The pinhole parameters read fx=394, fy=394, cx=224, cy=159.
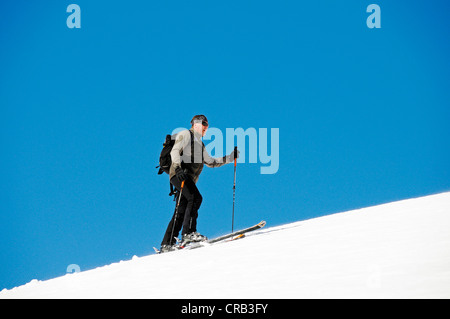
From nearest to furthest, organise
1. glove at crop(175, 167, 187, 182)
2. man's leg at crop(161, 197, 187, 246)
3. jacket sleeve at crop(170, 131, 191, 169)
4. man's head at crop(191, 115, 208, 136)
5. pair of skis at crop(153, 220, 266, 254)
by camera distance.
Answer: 1. pair of skis at crop(153, 220, 266, 254)
2. glove at crop(175, 167, 187, 182)
3. jacket sleeve at crop(170, 131, 191, 169)
4. man's leg at crop(161, 197, 187, 246)
5. man's head at crop(191, 115, 208, 136)

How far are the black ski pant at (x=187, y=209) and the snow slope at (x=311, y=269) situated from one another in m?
1.52

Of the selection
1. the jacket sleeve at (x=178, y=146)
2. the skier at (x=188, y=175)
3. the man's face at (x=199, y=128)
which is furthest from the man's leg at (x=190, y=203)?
the man's face at (x=199, y=128)

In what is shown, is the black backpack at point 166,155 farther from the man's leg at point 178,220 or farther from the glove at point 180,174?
the man's leg at point 178,220

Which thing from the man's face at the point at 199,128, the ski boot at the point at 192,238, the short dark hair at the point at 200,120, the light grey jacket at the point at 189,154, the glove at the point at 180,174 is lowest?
the ski boot at the point at 192,238

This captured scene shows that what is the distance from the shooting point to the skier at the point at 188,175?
290 inches

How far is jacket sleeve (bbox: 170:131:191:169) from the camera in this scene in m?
7.50

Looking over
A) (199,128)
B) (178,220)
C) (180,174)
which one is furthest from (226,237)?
(199,128)

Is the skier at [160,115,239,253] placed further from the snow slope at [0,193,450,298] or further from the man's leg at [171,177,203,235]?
the snow slope at [0,193,450,298]

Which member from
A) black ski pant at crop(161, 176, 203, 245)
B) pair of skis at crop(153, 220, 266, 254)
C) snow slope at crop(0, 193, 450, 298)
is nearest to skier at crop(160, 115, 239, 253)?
black ski pant at crop(161, 176, 203, 245)

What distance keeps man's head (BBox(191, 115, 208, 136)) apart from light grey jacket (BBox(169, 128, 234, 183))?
91mm
